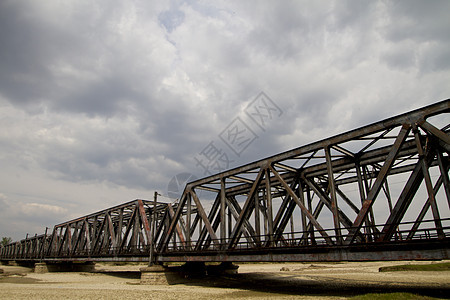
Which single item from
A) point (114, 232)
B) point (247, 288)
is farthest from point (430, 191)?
point (114, 232)

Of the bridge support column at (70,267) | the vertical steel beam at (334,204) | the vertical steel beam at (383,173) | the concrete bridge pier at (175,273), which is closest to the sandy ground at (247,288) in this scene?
the concrete bridge pier at (175,273)

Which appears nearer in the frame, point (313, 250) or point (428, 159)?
point (428, 159)

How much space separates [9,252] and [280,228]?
115348 mm

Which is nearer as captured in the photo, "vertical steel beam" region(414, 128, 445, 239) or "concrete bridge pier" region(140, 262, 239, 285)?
"vertical steel beam" region(414, 128, 445, 239)

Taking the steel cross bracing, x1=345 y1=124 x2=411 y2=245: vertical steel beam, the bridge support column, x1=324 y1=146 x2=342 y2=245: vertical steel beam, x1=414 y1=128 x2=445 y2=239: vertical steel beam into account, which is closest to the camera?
x1=414 y1=128 x2=445 y2=239: vertical steel beam

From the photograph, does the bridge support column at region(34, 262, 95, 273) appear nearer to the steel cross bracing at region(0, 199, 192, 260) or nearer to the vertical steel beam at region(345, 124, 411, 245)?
the steel cross bracing at region(0, 199, 192, 260)

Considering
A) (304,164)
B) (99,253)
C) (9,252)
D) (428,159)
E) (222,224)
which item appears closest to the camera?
(428,159)

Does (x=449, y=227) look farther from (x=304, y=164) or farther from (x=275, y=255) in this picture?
(x=304, y=164)

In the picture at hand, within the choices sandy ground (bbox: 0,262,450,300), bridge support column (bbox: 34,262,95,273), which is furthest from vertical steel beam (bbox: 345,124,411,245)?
bridge support column (bbox: 34,262,95,273)

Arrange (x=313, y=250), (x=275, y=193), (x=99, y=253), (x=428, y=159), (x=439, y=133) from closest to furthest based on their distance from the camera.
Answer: (x=439, y=133) → (x=428, y=159) → (x=313, y=250) → (x=275, y=193) → (x=99, y=253)

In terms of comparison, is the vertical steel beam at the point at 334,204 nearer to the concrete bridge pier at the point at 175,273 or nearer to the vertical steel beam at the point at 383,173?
the vertical steel beam at the point at 383,173

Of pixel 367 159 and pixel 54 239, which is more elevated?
pixel 367 159

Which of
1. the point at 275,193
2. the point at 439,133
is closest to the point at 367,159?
the point at 439,133

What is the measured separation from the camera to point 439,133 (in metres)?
13.0
